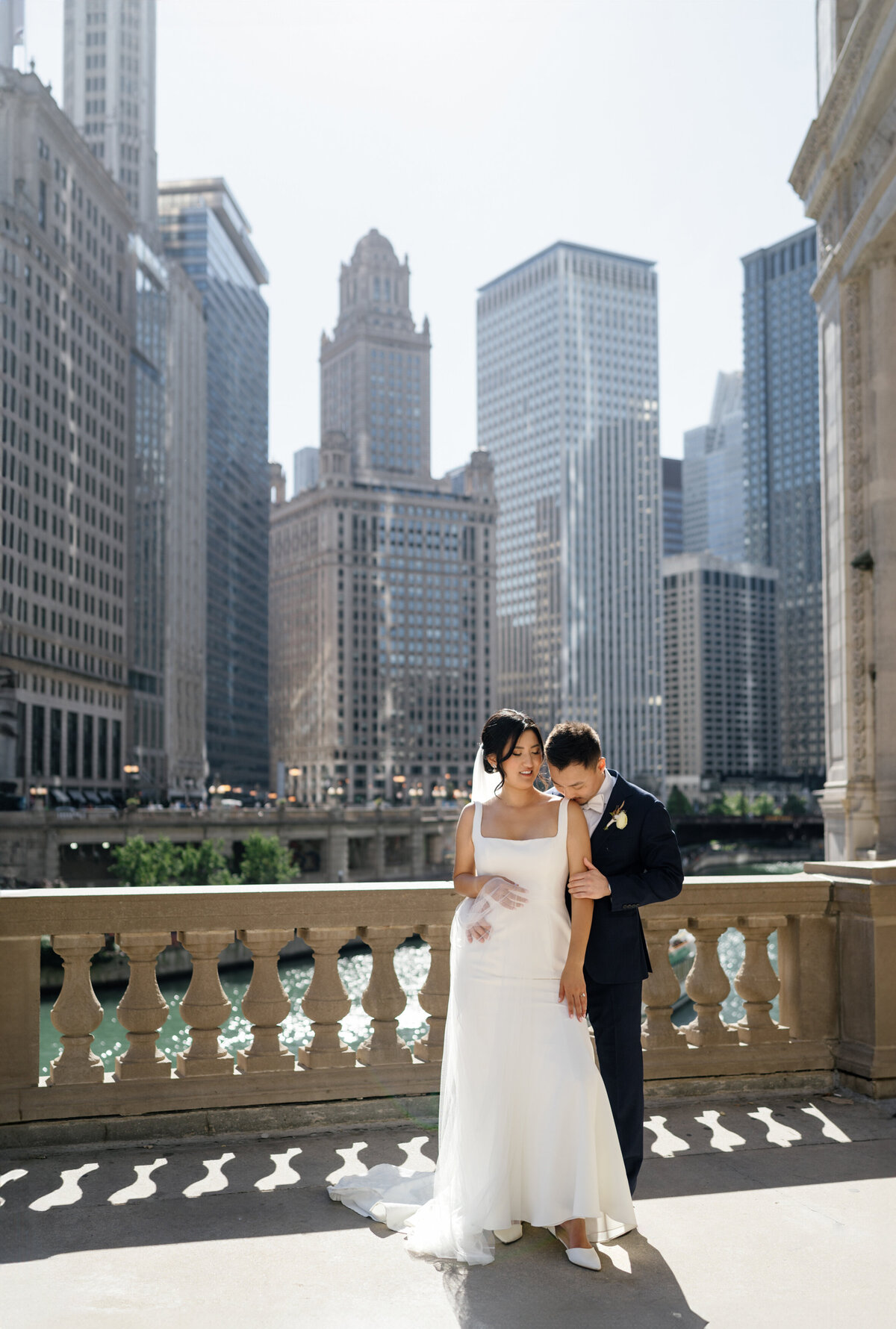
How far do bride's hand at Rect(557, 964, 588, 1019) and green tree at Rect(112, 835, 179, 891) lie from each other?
6202 centimetres

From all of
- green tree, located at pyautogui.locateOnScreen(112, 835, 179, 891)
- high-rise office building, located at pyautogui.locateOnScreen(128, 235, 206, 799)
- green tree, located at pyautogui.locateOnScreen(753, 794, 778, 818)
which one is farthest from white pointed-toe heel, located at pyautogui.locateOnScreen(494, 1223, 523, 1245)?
green tree, located at pyautogui.locateOnScreen(753, 794, 778, 818)

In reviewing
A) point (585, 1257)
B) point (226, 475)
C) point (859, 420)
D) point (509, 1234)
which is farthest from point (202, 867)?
point (226, 475)

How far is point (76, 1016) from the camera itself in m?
7.05

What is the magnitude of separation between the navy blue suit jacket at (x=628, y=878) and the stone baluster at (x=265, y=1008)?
2.39m

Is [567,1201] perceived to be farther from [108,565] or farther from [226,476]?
[226,476]

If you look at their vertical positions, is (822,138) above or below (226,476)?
below

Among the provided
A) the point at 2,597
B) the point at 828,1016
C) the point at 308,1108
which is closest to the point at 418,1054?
the point at 308,1108

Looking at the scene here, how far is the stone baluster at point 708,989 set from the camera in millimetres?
8047

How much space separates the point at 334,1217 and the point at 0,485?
315 feet

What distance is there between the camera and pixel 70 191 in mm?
108750

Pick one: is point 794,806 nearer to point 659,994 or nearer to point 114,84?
point 114,84

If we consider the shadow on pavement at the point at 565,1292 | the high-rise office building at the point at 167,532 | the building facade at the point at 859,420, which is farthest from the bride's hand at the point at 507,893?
the high-rise office building at the point at 167,532

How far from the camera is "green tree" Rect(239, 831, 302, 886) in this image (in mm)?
73812

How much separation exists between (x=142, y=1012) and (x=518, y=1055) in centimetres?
278
